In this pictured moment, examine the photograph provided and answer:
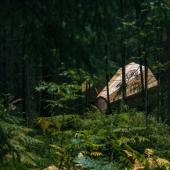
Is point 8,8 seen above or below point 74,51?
above

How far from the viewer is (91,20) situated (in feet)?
11.6

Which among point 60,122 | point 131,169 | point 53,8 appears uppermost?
point 53,8

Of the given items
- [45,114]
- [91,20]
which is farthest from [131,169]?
[45,114]

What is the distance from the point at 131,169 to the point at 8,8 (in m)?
2.71

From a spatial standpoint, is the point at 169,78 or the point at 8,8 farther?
the point at 169,78

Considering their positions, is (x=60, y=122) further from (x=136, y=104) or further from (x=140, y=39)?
(x=136, y=104)

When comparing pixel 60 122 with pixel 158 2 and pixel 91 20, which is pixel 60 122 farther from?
pixel 91 20

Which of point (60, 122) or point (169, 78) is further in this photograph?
point (169, 78)

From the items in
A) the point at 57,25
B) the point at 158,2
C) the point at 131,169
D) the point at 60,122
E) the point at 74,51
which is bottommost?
the point at 131,169

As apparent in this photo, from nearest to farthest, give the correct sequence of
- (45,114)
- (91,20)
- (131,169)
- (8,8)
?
(91,20), (8,8), (131,169), (45,114)

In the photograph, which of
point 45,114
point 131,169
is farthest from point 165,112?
point 131,169

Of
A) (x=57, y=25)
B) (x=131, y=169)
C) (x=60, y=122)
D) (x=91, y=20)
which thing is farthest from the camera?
(x=60, y=122)

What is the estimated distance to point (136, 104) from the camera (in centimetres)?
1900

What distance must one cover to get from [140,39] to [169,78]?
239 centimetres
